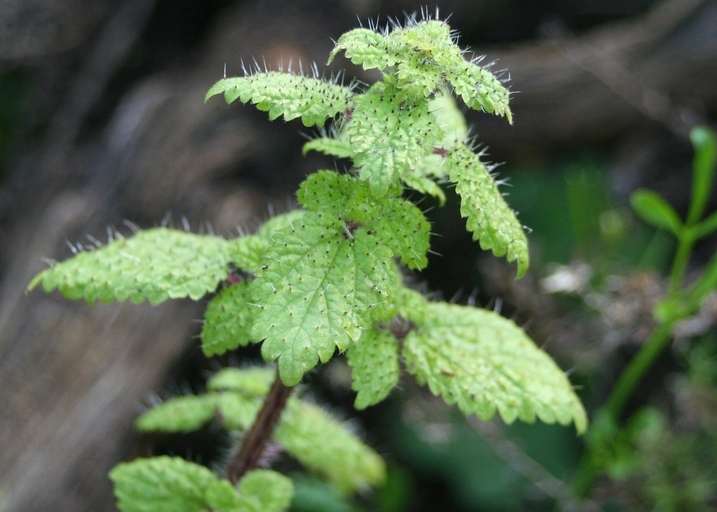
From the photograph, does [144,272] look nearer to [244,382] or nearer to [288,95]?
[288,95]

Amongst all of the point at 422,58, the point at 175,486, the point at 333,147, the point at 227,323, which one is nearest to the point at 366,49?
the point at 422,58

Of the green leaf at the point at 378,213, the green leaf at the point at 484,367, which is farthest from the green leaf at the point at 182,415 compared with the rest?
the green leaf at the point at 378,213

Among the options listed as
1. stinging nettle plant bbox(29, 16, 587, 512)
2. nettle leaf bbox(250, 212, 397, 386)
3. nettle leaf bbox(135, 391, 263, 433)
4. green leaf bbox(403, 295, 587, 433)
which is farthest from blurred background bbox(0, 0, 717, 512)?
nettle leaf bbox(250, 212, 397, 386)

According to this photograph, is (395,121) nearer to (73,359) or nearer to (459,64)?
(459,64)

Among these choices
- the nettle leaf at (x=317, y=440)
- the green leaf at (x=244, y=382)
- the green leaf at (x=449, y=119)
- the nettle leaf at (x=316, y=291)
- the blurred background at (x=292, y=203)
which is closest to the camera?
the nettle leaf at (x=316, y=291)

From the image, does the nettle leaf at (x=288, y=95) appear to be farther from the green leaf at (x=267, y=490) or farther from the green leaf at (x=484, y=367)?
the green leaf at (x=267, y=490)

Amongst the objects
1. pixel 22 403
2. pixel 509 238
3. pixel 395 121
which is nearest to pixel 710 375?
pixel 509 238

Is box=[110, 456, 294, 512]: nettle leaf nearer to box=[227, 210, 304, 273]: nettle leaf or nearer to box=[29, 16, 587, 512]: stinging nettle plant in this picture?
box=[29, 16, 587, 512]: stinging nettle plant
